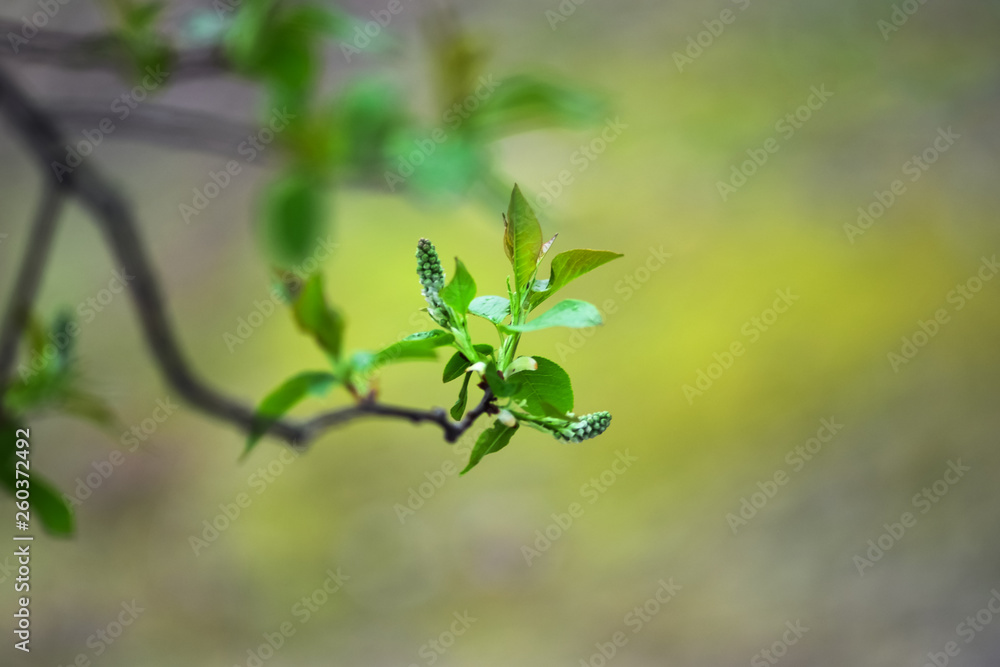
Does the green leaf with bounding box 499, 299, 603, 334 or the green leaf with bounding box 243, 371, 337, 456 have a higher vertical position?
the green leaf with bounding box 499, 299, 603, 334

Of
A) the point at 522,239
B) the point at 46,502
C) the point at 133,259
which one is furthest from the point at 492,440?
the point at 133,259

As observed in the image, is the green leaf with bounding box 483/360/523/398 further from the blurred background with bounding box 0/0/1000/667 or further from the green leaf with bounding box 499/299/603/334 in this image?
the blurred background with bounding box 0/0/1000/667

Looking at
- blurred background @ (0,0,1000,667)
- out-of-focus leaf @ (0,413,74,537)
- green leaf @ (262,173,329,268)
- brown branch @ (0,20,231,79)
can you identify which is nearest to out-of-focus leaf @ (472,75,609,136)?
green leaf @ (262,173,329,268)

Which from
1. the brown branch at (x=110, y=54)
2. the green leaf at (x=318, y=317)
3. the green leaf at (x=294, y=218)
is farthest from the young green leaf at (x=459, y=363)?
the brown branch at (x=110, y=54)

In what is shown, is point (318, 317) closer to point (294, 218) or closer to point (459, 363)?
point (459, 363)

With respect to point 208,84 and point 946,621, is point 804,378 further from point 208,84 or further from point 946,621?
point 208,84
